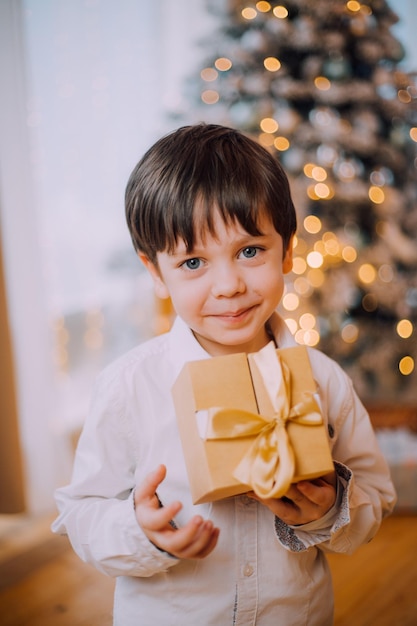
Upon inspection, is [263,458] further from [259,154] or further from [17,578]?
[17,578]

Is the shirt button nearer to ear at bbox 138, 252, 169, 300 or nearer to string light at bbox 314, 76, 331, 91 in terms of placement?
ear at bbox 138, 252, 169, 300

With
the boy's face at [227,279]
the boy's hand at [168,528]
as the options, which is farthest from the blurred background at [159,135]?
the boy's hand at [168,528]

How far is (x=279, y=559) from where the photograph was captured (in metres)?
0.93

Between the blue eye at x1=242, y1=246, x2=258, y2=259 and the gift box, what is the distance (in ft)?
0.53

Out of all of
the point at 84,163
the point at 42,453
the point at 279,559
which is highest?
the point at 84,163

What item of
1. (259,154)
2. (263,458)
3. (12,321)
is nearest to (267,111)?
(12,321)

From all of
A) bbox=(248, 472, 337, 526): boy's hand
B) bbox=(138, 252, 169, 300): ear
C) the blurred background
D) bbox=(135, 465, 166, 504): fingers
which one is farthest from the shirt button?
the blurred background

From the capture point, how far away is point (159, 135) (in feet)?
8.41

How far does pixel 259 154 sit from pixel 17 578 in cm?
168

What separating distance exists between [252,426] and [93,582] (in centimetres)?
131

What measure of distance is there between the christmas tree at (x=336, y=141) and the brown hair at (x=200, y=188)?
1.40 metres

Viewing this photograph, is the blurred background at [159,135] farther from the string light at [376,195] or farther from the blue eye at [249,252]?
the blue eye at [249,252]

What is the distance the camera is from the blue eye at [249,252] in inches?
35.5

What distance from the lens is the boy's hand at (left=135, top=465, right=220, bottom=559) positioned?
79cm
